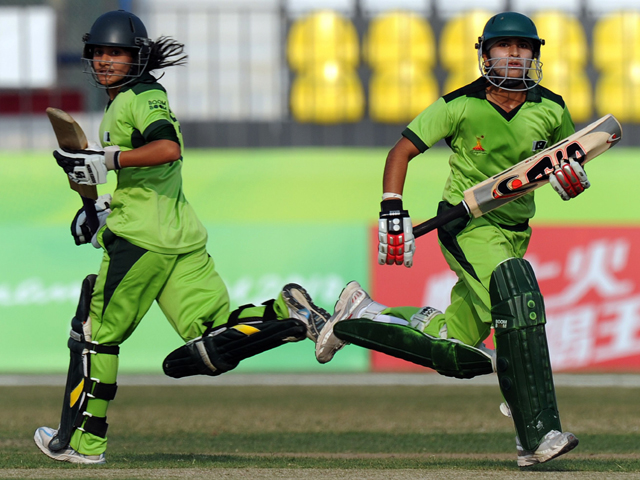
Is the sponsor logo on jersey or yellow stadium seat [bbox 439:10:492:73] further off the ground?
yellow stadium seat [bbox 439:10:492:73]

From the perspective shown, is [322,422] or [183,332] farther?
[322,422]

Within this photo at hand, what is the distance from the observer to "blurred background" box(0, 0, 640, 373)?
35.1 ft

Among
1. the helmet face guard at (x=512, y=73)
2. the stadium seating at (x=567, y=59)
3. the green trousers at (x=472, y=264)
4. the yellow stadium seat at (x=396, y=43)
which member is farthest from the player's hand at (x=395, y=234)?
the yellow stadium seat at (x=396, y=43)

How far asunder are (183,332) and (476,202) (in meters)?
1.51

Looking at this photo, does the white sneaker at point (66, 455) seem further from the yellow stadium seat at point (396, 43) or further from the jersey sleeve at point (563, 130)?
the yellow stadium seat at point (396, 43)

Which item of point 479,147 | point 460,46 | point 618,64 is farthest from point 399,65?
→ point 479,147

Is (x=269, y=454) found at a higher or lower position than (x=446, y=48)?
lower

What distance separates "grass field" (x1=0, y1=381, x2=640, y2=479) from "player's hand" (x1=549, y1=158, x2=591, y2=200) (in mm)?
1257

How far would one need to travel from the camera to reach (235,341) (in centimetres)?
541

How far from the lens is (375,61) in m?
13.2

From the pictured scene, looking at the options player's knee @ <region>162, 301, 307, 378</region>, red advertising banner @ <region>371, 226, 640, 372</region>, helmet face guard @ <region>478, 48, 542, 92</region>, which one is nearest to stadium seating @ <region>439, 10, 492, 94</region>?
red advertising banner @ <region>371, 226, 640, 372</region>

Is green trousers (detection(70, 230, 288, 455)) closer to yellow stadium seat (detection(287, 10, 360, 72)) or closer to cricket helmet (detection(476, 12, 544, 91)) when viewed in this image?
cricket helmet (detection(476, 12, 544, 91))

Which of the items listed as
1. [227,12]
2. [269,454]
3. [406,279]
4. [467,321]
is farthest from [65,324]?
[467,321]

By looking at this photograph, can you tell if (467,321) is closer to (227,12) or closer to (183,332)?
(183,332)
